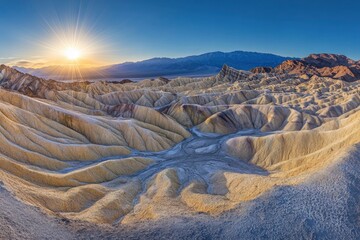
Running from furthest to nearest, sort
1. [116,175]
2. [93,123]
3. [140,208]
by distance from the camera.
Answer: [93,123] < [116,175] < [140,208]

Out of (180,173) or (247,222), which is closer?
(247,222)

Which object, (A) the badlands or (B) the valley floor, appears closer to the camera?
(B) the valley floor

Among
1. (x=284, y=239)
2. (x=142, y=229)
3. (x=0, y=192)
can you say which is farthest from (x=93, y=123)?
(x=284, y=239)

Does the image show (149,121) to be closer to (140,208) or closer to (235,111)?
(235,111)

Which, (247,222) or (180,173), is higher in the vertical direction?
(247,222)

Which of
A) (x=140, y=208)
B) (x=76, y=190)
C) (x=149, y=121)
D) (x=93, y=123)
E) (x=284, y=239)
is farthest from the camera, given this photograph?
(x=149, y=121)

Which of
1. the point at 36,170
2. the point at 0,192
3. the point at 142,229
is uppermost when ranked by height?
the point at 0,192

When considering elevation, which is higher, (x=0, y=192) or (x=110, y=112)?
(x=0, y=192)

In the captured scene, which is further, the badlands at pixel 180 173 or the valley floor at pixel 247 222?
the badlands at pixel 180 173
